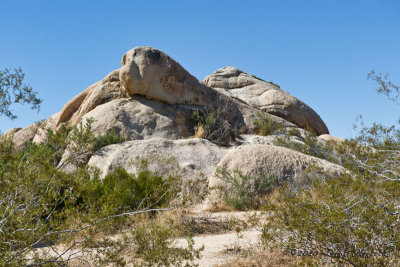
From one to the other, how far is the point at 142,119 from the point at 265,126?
5449 mm

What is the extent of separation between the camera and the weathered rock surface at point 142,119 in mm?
14945

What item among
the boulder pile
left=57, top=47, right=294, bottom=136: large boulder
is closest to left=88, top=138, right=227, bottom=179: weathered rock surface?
the boulder pile

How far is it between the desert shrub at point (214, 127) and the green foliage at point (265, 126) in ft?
4.17

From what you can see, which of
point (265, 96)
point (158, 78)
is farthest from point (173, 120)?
point (265, 96)

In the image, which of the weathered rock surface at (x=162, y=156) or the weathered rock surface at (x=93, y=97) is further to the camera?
the weathered rock surface at (x=93, y=97)

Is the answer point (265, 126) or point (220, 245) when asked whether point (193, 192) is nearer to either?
point (220, 245)

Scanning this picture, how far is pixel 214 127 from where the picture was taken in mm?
15695

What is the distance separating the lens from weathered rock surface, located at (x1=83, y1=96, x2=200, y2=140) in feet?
49.0

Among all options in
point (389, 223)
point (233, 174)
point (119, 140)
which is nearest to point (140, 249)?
point (389, 223)

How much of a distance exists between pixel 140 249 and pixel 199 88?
1365cm

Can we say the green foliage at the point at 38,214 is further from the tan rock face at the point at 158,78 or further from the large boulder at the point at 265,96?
the large boulder at the point at 265,96

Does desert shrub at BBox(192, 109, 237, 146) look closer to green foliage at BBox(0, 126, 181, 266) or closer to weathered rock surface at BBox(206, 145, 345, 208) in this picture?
weathered rock surface at BBox(206, 145, 345, 208)

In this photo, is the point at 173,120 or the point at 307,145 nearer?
the point at 307,145

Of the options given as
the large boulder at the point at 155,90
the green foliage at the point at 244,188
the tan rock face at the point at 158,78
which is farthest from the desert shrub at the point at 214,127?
the green foliage at the point at 244,188
